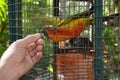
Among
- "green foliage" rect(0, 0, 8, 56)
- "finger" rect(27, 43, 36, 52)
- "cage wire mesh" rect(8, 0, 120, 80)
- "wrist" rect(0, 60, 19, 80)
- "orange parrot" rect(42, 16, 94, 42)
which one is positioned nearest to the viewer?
"wrist" rect(0, 60, 19, 80)

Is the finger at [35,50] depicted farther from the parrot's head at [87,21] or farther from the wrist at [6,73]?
the parrot's head at [87,21]

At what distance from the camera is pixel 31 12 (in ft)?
8.08

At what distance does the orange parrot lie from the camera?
7.20 ft

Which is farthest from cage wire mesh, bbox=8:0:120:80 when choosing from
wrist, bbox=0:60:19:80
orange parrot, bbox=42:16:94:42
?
wrist, bbox=0:60:19:80

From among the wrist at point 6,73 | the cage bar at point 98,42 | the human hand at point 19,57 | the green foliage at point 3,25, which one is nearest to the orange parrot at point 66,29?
the cage bar at point 98,42

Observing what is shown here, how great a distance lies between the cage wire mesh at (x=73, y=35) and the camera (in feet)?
6.74

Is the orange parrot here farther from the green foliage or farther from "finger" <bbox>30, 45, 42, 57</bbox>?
the green foliage

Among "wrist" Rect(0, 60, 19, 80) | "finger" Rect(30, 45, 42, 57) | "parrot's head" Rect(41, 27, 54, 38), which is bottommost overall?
"wrist" Rect(0, 60, 19, 80)

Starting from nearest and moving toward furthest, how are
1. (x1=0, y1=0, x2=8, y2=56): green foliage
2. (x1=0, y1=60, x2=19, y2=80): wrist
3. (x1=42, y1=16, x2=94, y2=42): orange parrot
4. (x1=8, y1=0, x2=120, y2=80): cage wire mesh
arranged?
(x1=0, y1=60, x2=19, y2=80): wrist → (x1=8, y1=0, x2=120, y2=80): cage wire mesh → (x1=42, y1=16, x2=94, y2=42): orange parrot → (x1=0, y1=0, x2=8, y2=56): green foliage

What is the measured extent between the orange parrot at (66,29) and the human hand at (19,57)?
1.10 feet

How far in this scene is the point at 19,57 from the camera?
174 cm

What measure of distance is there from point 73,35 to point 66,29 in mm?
64

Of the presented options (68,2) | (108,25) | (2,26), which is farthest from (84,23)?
(2,26)

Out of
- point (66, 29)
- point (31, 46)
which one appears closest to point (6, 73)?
point (31, 46)
